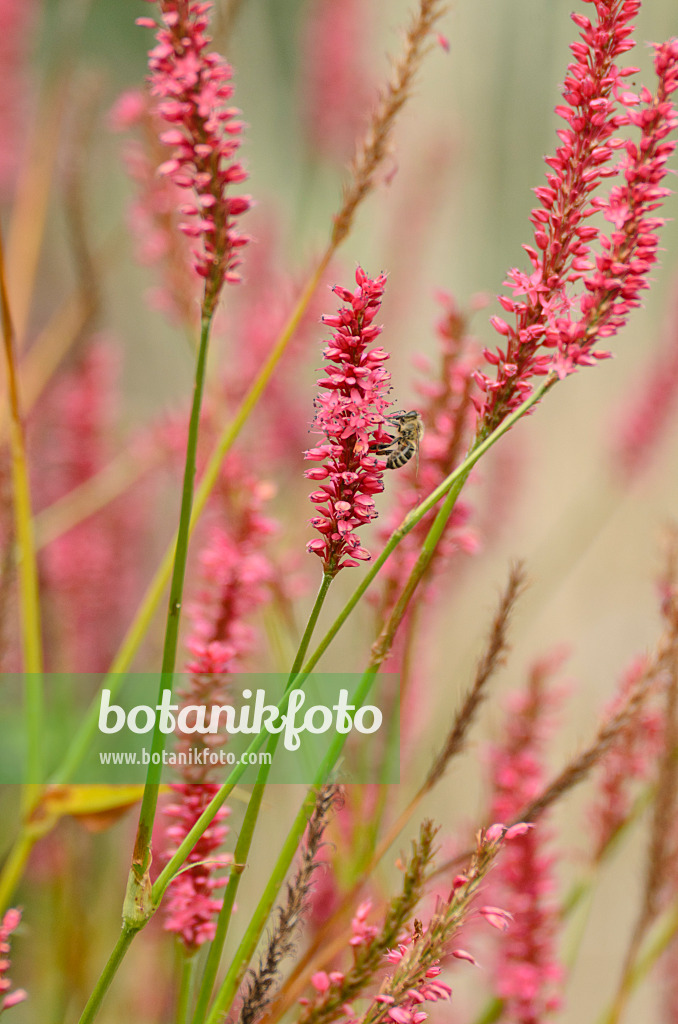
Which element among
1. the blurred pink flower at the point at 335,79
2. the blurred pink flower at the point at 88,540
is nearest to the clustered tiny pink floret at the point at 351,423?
the blurred pink flower at the point at 88,540

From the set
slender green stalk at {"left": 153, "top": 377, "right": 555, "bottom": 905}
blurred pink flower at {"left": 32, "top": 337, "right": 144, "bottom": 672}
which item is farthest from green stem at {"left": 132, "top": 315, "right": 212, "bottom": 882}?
blurred pink flower at {"left": 32, "top": 337, "right": 144, "bottom": 672}

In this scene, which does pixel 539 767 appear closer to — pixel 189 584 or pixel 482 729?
pixel 189 584

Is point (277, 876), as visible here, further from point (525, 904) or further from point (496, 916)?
point (525, 904)

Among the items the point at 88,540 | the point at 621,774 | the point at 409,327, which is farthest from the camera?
the point at 409,327

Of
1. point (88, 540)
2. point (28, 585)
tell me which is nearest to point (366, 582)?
point (28, 585)

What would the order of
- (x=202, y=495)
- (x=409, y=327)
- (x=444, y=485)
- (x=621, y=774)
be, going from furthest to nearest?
(x=409, y=327), (x=621, y=774), (x=202, y=495), (x=444, y=485)

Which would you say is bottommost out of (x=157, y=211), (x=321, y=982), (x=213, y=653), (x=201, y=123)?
(x=321, y=982)

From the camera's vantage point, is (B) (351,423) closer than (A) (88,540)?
Yes
